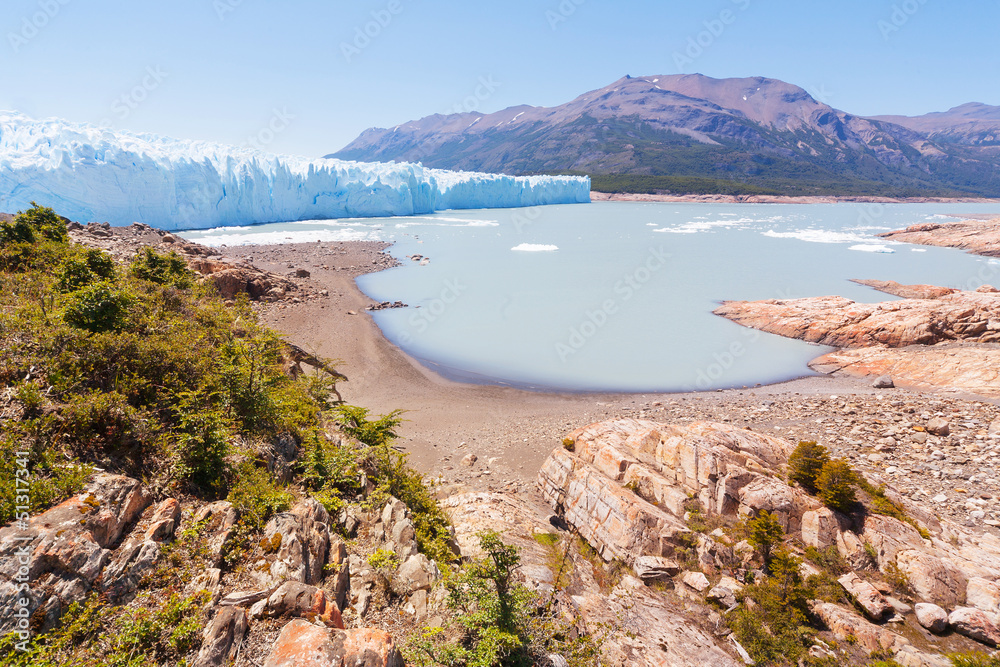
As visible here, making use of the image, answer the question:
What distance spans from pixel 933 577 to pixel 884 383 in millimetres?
9001

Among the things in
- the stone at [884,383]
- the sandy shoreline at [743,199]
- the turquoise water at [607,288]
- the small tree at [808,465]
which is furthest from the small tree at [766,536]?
the sandy shoreline at [743,199]

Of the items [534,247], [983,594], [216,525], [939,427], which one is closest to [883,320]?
[939,427]

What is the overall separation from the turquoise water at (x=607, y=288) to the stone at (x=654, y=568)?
7.53 metres

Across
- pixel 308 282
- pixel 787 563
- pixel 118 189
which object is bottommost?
pixel 787 563

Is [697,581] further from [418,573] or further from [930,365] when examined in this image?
[930,365]

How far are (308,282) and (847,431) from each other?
21.6 m

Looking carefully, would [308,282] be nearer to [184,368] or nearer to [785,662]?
[184,368]

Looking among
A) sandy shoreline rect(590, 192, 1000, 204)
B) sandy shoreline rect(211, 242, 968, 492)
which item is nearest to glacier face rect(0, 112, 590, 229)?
sandy shoreline rect(211, 242, 968, 492)

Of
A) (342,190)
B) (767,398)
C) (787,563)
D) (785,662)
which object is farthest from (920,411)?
(342,190)

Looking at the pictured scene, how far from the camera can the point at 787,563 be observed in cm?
506

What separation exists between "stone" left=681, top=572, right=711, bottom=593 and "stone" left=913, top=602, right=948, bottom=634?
7.07ft

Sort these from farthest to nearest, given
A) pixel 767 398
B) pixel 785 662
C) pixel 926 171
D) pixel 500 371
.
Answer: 1. pixel 926 171
2. pixel 500 371
3. pixel 767 398
4. pixel 785 662

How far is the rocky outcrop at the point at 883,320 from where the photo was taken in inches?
571

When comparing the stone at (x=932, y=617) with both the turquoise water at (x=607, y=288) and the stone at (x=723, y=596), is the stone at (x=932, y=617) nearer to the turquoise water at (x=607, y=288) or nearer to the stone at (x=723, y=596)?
the stone at (x=723, y=596)
